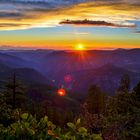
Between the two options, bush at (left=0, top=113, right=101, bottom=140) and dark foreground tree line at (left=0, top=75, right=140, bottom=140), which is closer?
bush at (left=0, top=113, right=101, bottom=140)

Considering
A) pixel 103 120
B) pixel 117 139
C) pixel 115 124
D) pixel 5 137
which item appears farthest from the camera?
pixel 103 120

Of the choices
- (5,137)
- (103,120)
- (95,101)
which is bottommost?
(95,101)

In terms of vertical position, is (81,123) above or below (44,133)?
below

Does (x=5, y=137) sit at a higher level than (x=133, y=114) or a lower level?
higher

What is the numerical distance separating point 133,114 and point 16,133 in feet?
65.4

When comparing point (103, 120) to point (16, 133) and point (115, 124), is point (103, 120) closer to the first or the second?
point (115, 124)

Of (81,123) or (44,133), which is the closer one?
(44,133)

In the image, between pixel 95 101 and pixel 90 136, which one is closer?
pixel 90 136

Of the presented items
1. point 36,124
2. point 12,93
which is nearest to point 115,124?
point 36,124

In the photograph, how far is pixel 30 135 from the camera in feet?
23.6

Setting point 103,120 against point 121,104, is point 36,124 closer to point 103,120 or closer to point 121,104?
point 103,120

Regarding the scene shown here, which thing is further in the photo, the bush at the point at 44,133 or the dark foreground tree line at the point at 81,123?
the dark foreground tree line at the point at 81,123

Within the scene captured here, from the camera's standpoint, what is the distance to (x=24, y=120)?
778 cm

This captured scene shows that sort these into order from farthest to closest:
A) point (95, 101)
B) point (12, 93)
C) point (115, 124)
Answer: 1. point (95, 101)
2. point (12, 93)
3. point (115, 124)
